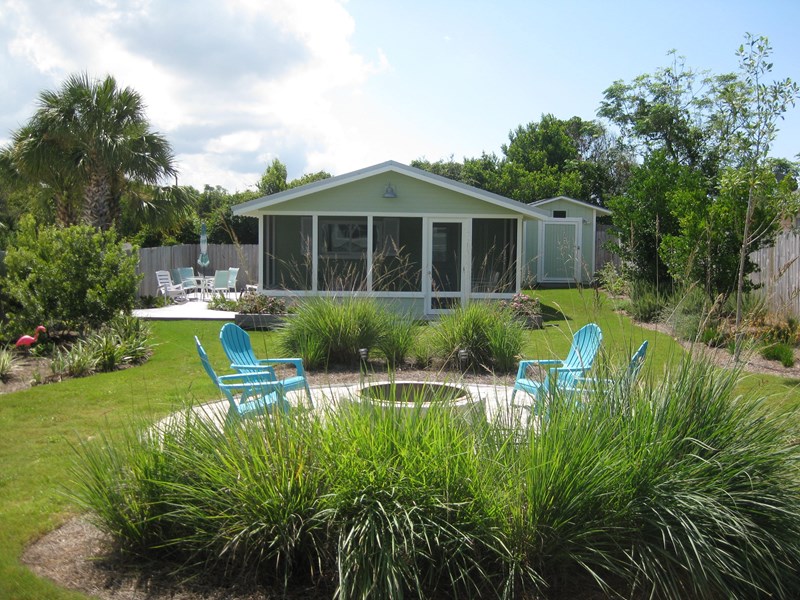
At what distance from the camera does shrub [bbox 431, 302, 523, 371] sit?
9898 mm

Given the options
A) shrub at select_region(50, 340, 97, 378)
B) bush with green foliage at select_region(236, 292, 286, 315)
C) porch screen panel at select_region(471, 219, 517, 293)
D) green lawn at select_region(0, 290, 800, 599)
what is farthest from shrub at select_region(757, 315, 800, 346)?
shrub at select_region(50, 340, 97, 378)

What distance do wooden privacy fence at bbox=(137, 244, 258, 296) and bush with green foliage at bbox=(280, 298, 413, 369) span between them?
1203 centimetres

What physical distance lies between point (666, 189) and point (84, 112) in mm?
14273

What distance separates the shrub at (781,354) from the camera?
1071 cm

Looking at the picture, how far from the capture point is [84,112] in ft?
60.2

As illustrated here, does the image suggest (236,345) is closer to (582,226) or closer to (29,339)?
(29,339)

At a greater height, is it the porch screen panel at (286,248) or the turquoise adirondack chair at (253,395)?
the porch screen panel at (286,248)

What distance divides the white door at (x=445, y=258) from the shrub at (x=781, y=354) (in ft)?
23.8

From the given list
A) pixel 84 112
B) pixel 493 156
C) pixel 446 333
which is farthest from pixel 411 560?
pixel 493 156

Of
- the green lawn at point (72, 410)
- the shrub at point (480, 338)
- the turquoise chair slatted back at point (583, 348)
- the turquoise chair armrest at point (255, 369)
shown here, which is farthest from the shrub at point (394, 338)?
the turquoise chair armrest at point (255, 369)

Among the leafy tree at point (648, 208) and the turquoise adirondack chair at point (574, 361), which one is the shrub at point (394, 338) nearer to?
the turquoise adirondack chair at point (574, 361)

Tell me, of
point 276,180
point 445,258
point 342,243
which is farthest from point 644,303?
point 276,180

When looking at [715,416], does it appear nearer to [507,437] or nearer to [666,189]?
[507,437]

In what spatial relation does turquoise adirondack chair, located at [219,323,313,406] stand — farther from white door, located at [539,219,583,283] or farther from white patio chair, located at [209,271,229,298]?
white door, located at [539,219,583,283]
